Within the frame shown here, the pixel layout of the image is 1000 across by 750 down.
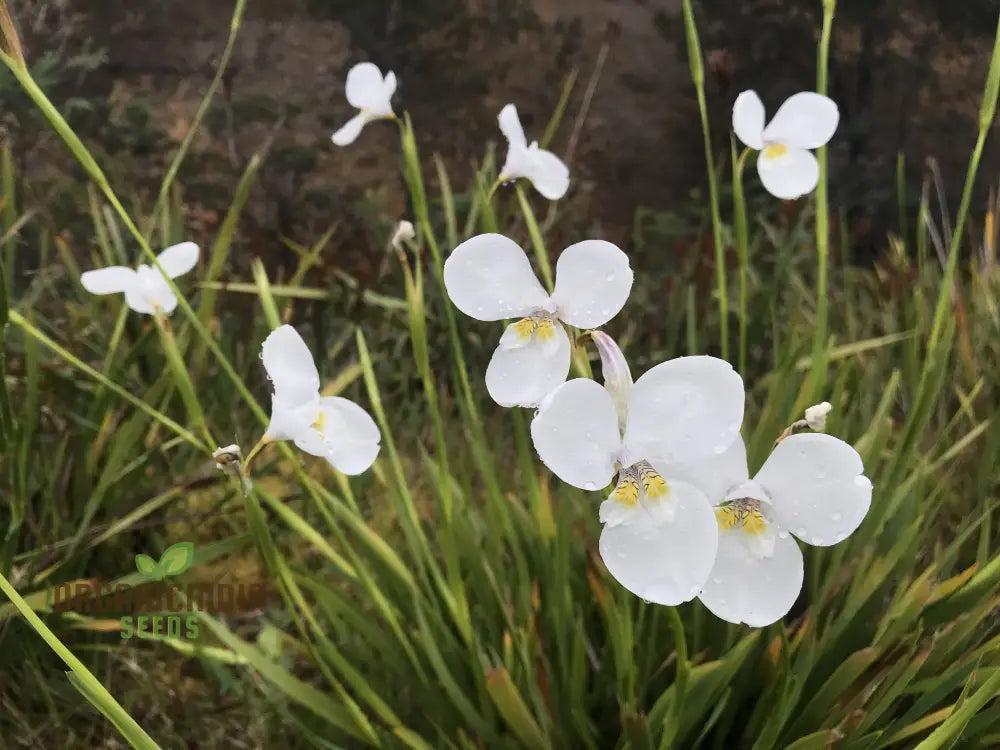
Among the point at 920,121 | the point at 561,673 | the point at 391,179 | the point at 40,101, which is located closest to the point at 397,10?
the point at 391,179

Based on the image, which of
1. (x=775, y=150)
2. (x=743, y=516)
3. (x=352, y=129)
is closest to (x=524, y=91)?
(x=352, y=129)

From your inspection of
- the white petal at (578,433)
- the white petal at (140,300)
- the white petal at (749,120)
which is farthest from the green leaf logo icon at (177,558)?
the white petal at (749,120)

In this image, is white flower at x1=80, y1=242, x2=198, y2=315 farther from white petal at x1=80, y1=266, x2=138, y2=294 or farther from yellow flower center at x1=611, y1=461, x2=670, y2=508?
yellow flower center at x1=611, y1=461, x2=670, y2=508

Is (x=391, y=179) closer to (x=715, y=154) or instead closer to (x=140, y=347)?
(x=715, y=154)

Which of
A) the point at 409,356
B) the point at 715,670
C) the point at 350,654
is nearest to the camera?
the point at 715,670

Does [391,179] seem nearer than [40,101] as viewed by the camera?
No

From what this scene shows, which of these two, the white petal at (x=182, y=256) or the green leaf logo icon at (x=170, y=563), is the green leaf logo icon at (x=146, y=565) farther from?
the white petal at (x=182, y=256)

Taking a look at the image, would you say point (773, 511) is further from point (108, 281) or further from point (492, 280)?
point (108, 281)
